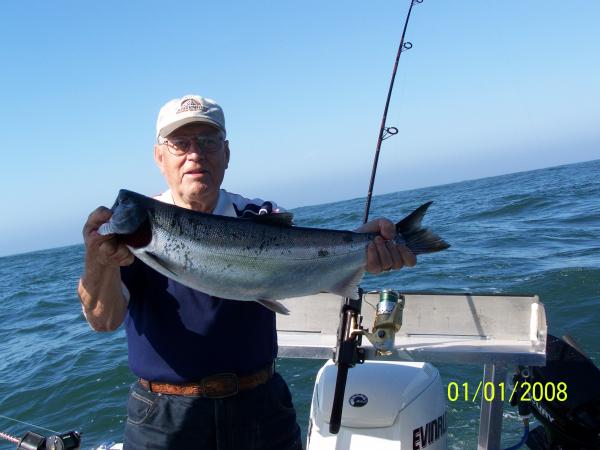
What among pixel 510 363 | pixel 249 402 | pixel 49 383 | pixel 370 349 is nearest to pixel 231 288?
pixel 249 402

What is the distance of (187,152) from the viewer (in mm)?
3537

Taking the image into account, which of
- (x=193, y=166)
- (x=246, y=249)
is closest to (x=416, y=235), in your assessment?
(x=246, y=249)

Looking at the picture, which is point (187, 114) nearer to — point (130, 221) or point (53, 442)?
point (130, 221)

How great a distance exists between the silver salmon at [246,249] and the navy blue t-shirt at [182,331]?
268 millimetres

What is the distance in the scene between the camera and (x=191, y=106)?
3.56 metres

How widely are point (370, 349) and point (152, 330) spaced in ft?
7.12

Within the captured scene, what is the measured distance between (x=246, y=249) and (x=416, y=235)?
130cm

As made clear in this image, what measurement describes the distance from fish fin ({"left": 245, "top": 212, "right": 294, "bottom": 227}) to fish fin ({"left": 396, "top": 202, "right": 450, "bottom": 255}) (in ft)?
2.77

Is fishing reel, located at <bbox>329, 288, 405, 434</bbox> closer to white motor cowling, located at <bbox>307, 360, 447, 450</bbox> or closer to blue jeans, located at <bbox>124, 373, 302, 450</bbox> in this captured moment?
white motor cowling, located at <bbox>307, 360, 447, 450</bbox>

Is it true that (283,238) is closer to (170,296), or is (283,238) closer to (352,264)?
(352,264)

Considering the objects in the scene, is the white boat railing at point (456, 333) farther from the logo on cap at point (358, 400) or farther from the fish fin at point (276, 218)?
the fish fin at point (276, 218)
